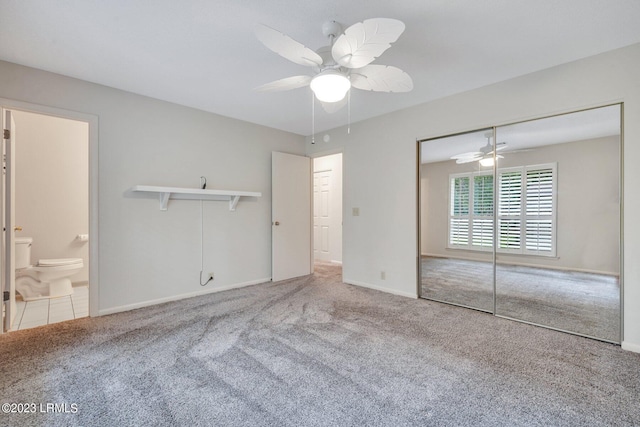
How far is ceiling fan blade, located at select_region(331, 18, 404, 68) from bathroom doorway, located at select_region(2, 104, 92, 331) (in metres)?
3.56

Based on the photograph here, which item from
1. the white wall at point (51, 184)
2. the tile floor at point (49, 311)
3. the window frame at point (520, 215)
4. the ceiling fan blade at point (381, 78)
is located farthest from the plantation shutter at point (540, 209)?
the white wall at point (51, 184)

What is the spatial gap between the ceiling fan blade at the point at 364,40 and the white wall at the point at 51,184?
4226 millimetres

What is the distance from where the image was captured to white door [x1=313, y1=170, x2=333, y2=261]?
645 centimetres

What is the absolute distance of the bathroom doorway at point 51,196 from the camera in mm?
3715

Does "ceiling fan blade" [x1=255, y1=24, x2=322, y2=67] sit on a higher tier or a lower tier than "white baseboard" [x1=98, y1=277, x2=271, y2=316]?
higher

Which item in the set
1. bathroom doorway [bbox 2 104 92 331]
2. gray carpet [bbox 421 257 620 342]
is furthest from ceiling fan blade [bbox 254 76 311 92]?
bathroom doorway [bbox 2 104 92 331]

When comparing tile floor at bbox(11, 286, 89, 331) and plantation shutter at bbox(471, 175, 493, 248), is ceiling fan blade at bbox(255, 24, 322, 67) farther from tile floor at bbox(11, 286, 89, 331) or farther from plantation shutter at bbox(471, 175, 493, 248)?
tile floor at bbox(11, 286, 89, 331)

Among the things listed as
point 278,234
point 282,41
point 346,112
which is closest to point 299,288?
point 278,234

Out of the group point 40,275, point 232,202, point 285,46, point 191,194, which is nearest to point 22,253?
point 40,275

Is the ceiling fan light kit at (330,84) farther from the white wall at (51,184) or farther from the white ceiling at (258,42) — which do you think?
the white wall at (51,184)

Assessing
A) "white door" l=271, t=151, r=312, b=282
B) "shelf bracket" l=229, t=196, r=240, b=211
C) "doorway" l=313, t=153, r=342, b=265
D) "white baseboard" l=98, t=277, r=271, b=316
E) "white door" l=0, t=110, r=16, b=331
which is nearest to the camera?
"white door" l=0, t=110, r=16, b=331

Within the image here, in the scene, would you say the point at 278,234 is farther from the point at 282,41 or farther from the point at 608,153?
the point at 608,153

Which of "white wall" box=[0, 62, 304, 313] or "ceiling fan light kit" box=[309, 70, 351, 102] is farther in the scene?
"white wall" box=[0, 62, 304, 313]

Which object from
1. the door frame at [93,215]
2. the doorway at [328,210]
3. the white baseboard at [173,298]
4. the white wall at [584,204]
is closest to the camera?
the white wall at [584,204]
